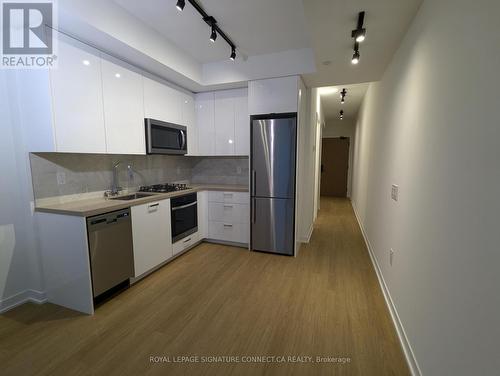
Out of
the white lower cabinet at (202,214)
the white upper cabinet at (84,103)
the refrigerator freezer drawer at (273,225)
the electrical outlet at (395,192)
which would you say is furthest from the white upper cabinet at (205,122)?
the electrical outlet at (395,192)

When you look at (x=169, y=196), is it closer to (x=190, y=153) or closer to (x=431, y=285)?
(x=190, y=153)

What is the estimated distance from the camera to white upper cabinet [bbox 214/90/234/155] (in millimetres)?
3428

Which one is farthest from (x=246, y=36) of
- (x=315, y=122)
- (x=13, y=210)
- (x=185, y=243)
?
(x=13, y=210)

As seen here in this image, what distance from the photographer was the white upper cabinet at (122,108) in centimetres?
226

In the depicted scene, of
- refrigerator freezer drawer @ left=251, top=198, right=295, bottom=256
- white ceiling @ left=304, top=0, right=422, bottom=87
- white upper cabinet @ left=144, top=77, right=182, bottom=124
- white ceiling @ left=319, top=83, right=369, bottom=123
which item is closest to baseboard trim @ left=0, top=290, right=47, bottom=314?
white upper cabinet @ left=144, top=77, right=182, bottom=124

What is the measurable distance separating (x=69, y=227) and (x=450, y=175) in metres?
2.69

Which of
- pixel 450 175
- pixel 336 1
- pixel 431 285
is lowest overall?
pixel 431 285

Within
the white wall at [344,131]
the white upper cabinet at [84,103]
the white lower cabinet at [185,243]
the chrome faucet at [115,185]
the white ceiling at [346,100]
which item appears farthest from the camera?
the white wall at [344,131]

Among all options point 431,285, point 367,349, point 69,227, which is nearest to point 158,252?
point 69,227

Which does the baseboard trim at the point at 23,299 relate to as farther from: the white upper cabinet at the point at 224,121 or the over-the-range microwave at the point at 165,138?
the white upper cabinet at the point at 224,121

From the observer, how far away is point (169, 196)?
2787mm

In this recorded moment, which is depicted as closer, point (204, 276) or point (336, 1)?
point (336, 1)

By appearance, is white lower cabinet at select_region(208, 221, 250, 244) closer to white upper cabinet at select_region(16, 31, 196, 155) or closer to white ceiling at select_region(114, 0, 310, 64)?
white upper cabinet at select_region(16, 31, 196, 155)

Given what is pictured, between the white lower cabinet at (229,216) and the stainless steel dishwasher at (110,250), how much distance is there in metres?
1.37
